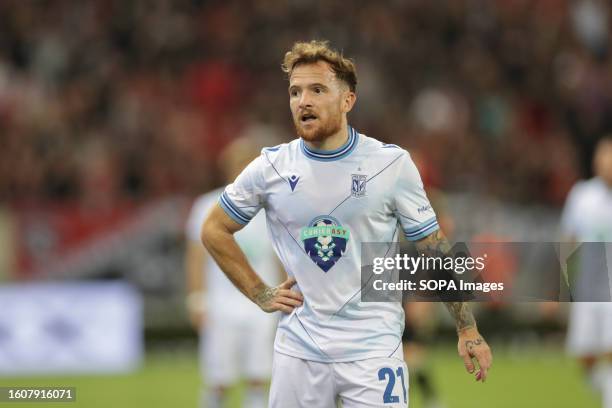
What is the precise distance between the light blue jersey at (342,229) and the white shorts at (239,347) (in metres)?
3.65

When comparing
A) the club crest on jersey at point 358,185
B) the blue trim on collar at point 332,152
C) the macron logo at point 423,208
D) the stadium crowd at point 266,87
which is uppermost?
the stadium crowd at point 266,87

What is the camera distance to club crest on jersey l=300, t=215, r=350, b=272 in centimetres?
527

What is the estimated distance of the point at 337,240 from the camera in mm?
5270

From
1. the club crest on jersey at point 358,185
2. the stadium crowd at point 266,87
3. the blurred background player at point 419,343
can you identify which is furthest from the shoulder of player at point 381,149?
the stadium crowd at point 266,87

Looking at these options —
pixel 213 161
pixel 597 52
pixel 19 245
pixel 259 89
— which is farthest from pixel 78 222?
pixel 597 52

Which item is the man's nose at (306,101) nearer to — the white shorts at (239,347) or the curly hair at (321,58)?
the curly hair at (321,58)

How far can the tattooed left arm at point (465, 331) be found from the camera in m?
5.19

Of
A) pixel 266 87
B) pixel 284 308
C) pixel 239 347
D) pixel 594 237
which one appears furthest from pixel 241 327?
pixel 266 87

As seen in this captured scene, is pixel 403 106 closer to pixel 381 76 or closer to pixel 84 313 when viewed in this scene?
pixel 381 76

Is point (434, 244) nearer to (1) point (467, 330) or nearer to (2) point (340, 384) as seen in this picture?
→ (1) point (467, 330)

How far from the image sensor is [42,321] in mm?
13695

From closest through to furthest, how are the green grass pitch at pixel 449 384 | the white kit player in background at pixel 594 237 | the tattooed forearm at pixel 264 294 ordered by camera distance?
the tattooed forearm at pixel 264 294 < the white kit player in background at pixel 594 237 < the green grass pitch at pixel 449 384

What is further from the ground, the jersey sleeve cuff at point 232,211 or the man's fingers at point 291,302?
the jersey sleeve cuff at point 232,211

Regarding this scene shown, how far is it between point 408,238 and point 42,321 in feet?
30.1
